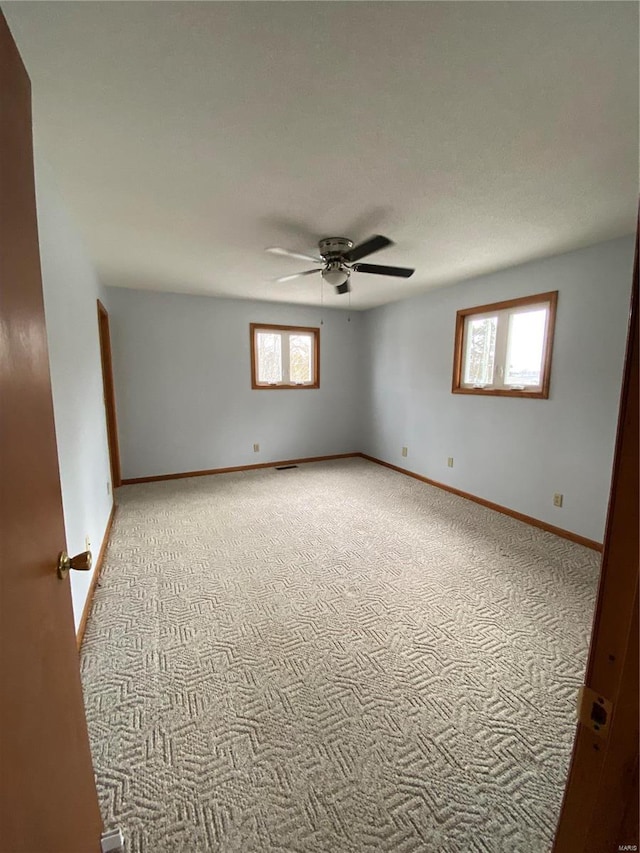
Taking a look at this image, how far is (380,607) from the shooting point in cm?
209

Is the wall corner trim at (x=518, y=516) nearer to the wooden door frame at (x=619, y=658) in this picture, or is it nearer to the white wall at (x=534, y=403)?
the white wall at (x=534, y=403)

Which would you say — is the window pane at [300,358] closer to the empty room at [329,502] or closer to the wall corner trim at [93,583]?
the empty room at [329,502]

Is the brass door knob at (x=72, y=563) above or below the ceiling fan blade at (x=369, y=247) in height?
below

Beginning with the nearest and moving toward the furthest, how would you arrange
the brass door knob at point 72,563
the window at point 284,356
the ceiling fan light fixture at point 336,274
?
1. the brass door knob at point 72,563
2. the ceiling fan light fixture at point 336,274
3. the window at point 284,356

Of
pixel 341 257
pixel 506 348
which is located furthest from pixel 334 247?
pixel 506 348

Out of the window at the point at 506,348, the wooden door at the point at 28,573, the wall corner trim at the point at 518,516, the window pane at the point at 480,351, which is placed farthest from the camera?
the window pane at the point at 480,351

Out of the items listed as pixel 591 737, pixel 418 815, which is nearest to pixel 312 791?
pixel 418 815

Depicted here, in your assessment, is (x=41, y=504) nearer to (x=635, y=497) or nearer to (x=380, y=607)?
(x=635, y=497)

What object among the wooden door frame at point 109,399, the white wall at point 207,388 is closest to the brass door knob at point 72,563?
the wooden door frame at point 109,399

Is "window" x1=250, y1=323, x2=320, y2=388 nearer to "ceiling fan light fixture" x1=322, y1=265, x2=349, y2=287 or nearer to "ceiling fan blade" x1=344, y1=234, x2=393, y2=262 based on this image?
"ceiling fan light fixture" x1=322, y1=265, x2=349, y2=287

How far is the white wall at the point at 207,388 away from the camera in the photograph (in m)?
4.21

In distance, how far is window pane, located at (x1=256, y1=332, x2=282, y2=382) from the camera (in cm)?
492

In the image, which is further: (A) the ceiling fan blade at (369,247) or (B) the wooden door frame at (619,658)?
(A) the ceiling fan blade at (369,247)

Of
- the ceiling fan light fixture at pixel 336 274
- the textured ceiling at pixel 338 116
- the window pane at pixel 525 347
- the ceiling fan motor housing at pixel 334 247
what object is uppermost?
the textured ceiling at pixel 338 116
